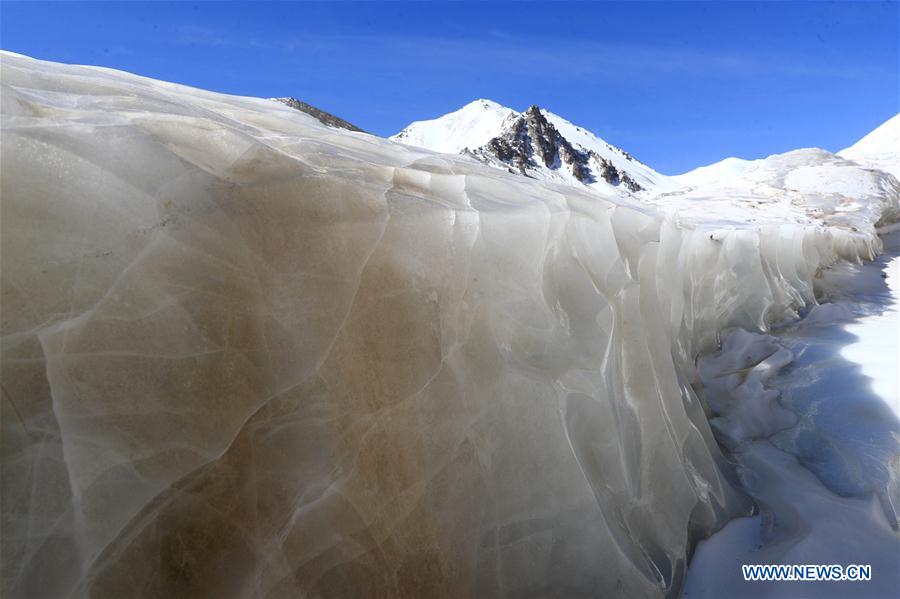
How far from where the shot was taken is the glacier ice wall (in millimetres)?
1284

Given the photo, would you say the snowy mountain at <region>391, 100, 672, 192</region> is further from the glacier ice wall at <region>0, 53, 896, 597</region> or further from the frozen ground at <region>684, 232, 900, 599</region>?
the glacier ice wall at <region>0, 53, 896, 597</region>

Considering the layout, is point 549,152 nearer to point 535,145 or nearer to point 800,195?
point 535,145

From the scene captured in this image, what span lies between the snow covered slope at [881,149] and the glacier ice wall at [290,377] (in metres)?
21.6

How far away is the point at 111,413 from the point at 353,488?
0.63 m

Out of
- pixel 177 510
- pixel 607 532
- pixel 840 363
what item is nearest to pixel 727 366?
pixel 840 363

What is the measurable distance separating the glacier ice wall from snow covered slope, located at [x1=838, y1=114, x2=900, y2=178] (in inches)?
852

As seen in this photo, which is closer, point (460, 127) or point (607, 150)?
point (607, 150)

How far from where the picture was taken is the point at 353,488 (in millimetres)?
1536

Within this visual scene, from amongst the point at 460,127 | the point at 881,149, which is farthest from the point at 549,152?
the point at 881,149

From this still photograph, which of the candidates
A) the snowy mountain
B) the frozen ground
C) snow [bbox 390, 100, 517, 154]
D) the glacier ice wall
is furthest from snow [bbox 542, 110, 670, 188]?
the glacier ice wall

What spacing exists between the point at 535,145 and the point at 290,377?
220ft

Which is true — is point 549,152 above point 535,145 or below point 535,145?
below

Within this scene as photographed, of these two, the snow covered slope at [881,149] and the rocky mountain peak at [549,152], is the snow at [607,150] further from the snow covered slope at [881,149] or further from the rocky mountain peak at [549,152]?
the snow covered slope at [881,149]

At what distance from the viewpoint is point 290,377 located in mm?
1505
